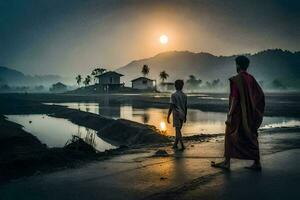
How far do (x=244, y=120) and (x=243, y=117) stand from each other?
62 mm

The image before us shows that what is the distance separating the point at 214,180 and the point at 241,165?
1.68 meters

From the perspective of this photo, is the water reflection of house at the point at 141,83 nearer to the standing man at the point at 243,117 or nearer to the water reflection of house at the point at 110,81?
the water reflection of house at the point at 110,81

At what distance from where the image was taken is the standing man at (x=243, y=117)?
301 inches

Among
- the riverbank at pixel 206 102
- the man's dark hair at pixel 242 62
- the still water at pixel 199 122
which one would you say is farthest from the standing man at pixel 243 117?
the riverbank at pixel 206 102

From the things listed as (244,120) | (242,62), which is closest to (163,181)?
(244,120)

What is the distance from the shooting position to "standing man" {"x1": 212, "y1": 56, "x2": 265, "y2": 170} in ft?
25.1

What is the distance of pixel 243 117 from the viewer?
7.62m

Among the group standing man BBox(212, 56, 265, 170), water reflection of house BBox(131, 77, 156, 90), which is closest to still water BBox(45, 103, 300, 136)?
standing man BBox(212, 56, 265, 170)

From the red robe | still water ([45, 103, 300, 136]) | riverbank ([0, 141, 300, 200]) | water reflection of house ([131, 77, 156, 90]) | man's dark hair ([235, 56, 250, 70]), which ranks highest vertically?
water reflection of house ([131, 77, 156, 90])

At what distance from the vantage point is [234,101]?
302 inches

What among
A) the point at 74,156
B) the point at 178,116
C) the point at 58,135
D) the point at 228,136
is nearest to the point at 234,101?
the point at 228,136

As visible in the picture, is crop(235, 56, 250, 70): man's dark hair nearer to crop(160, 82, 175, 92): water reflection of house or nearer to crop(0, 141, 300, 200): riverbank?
crop(0, 141, 300, 200): riverbank

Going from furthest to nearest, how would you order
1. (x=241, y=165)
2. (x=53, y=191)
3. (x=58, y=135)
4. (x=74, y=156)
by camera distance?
(x=58, y=135)
(x=74, y=156)
(x=241, y=165)
(x=53, y=191)

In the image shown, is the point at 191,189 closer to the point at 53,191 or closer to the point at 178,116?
the point at 53,191
